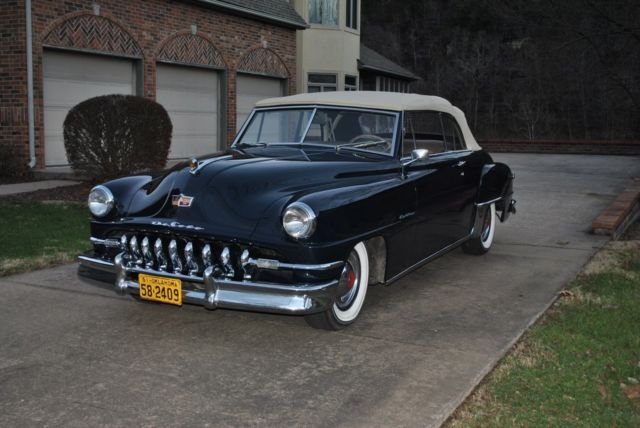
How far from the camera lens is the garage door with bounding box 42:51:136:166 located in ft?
46.3

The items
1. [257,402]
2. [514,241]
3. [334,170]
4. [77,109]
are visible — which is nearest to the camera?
[257,402]

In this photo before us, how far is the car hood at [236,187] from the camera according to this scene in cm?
459

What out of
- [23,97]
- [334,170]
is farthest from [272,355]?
[23,97]

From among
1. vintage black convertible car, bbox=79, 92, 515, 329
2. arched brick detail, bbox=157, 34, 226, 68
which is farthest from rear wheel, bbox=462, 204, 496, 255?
arched brick detail, bbox=157, 34, 226, 68

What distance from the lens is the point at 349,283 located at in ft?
16.4

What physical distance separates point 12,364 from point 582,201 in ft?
33.6

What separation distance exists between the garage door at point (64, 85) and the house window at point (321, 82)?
30.6 ft

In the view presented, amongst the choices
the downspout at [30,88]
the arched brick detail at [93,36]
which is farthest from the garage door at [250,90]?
the downspout at [30,88]

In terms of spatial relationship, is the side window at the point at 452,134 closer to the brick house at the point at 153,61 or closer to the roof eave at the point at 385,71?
the brick house at the point at 153,61

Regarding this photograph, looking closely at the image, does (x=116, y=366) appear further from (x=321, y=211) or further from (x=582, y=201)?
(x=582, y=201)

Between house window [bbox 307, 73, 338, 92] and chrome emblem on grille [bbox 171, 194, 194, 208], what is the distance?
63.7 feet

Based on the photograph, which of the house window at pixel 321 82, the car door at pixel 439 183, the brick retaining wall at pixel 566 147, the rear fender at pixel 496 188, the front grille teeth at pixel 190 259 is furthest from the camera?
the brick retaining wall at pixel 566 147

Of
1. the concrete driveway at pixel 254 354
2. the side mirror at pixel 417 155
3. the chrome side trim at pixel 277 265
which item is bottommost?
→ the concrete driveway at pixel 254 354

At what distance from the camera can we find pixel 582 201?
40.2 feet
